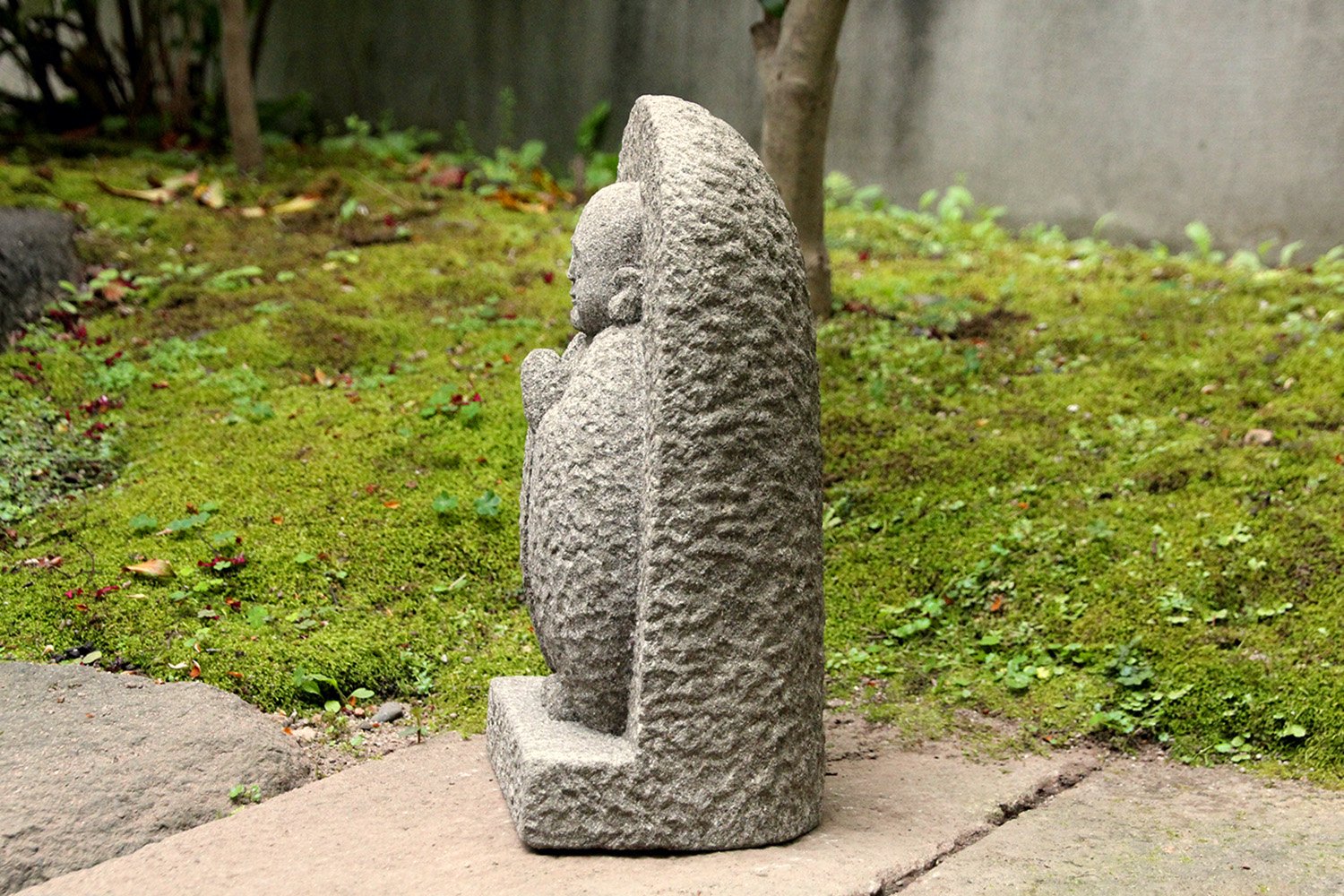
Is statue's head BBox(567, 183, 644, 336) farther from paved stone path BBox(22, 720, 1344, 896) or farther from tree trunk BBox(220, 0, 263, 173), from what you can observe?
tree trunk BBox(220, 0, 263, 173)

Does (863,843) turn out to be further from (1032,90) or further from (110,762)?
(1032,90)

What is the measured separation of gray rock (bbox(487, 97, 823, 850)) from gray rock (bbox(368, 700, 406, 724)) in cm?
90

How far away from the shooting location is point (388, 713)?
3.79m

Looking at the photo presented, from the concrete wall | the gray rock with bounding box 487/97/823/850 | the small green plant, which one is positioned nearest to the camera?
the gray rock with bounding box 487/97/823/850


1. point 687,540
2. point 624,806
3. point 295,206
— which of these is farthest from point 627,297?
point 295,206

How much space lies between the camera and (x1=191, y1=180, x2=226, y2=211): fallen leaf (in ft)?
25.1

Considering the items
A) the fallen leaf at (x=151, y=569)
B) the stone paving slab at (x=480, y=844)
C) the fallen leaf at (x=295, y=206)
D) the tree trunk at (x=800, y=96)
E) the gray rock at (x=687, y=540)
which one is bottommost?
the stone paving slab at (x=480, y=844)

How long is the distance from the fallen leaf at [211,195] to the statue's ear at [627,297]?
541 centimetres

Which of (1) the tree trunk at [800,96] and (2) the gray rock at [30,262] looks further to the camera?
(2) the gray rock at [30,262]

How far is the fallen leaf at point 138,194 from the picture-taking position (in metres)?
7.55

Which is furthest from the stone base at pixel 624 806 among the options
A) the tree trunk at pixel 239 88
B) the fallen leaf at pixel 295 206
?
the tree trunk at pixel 239 88

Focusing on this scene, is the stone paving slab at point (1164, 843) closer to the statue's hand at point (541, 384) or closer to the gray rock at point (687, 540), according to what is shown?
the gray rock at point (687, 540)

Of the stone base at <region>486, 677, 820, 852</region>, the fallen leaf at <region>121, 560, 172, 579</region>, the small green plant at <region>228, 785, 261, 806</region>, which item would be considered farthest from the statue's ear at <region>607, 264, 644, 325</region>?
the fallen leaf at <region>121, 560, 172, 579</region>

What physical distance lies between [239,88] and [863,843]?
6.67m
